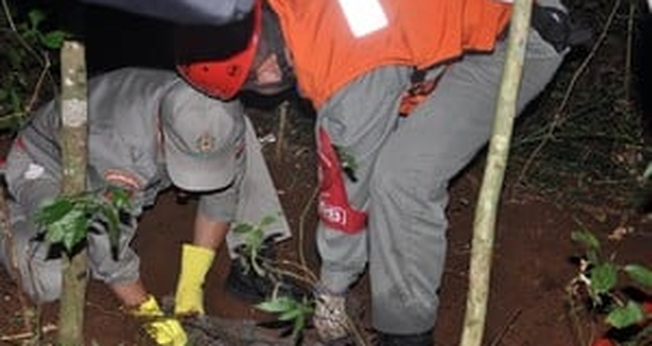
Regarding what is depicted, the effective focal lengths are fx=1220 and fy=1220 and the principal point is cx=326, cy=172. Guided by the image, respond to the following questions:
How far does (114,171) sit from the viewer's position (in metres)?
3.62

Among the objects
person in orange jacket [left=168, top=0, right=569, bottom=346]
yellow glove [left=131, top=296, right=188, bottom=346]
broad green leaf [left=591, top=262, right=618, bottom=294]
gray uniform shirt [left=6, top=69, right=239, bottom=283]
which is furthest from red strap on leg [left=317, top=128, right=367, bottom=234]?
broad green leaf [left=591, top=262, right=618, bottom=294]

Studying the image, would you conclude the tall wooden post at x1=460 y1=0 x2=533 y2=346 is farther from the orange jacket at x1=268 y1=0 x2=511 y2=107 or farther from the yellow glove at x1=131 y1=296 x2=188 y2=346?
the yellow glove at x1=131 y1=296 x2=188 y2=346

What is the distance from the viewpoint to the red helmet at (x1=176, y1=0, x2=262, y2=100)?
3.22m

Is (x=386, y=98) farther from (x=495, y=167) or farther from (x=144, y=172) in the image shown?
(x=495, y=167)

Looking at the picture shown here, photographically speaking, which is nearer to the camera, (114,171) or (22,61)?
(114,171)

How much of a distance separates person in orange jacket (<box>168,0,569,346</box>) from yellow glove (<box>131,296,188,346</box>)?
45cm

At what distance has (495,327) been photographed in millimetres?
4035

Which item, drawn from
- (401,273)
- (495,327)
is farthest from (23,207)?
(495,327)

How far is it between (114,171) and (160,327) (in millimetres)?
545

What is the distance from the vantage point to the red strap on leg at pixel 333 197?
3309mm

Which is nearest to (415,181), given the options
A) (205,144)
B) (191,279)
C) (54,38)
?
(205,144)

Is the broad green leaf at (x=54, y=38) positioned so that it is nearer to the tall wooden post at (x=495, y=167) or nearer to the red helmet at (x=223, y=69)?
the red helmet at (x=223, y=69)

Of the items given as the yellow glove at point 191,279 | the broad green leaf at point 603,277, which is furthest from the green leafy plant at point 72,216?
the yellow glove at point 191,279

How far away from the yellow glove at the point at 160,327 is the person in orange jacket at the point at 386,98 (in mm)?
448
